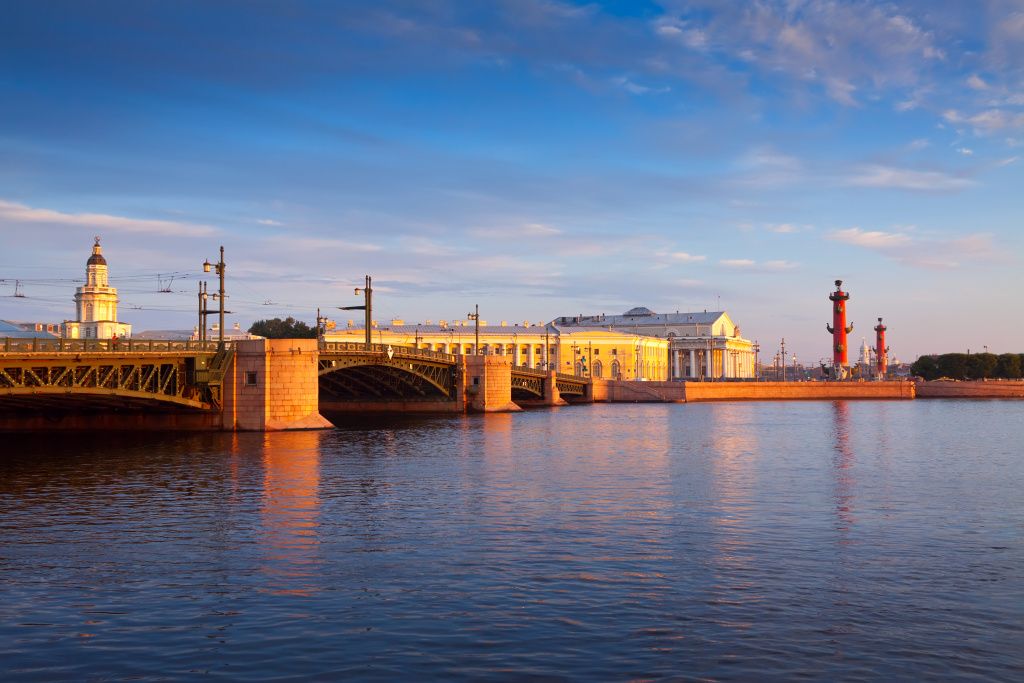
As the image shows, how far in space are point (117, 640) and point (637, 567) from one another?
8160mm

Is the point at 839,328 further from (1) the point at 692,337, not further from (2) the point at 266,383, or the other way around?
(2) the point at 266,383

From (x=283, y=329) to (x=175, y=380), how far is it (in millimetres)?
88225

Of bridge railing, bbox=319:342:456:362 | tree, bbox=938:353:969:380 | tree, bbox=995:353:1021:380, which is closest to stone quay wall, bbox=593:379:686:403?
bridge railing, bbox=319:342:456:362

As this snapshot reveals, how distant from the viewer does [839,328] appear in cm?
12962

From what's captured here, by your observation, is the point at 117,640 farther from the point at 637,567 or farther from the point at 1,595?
the point at 637,567

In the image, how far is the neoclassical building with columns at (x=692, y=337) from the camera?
178 m

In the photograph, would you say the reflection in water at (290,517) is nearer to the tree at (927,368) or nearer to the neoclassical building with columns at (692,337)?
the tree at (927,368)

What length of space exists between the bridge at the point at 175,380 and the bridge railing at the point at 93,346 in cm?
5

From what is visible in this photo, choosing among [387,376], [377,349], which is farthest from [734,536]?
[387,376]

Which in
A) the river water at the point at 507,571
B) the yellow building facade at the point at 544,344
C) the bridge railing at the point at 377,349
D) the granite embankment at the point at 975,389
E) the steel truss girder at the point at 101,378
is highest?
the yellow building facade at the point at 544,344

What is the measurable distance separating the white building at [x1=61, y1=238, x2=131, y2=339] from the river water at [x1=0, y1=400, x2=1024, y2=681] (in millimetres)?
130498

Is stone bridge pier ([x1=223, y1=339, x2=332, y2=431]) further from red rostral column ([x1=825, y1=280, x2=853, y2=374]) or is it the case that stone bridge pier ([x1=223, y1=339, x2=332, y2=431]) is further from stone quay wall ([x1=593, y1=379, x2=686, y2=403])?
red rostral column ([x1=825, y1=280, x2=853, y2=374])

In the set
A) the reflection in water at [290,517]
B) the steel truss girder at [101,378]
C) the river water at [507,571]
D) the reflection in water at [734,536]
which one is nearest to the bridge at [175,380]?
the steel truss girder at [101,378]

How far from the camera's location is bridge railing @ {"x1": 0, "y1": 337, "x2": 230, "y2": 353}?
34188 millimetres
